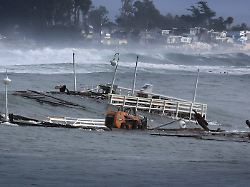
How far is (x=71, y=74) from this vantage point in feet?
312

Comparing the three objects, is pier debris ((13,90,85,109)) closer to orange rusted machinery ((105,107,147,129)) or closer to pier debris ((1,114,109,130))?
pier debris ((1,114,109,130))

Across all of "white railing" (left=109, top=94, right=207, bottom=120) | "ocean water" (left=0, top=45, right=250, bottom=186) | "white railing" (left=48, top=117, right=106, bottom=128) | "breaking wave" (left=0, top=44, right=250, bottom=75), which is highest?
"ocean water" (left=0, top=45, right=250, bottom=186)

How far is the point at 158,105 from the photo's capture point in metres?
52.7

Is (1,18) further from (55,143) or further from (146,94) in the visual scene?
(55,143)

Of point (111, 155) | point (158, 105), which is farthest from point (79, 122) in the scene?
point (158, 105)

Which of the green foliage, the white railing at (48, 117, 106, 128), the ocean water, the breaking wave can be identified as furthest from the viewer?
the green foliage

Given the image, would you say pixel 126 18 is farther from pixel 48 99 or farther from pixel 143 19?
pixel 48 99

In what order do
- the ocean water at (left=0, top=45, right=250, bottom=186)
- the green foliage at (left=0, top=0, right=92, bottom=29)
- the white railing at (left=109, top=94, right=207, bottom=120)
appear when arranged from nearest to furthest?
the ocean water at (left=0, top=45, right=250, bottom=186) → the white railing at (left=109, top=94, right=207, bottom=120) → the green foliage at (left=0, top=0, right=92, bottom=29)

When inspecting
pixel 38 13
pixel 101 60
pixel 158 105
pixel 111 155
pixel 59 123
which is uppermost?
pixel 38 13

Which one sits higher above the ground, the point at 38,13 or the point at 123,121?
the point at 38,13

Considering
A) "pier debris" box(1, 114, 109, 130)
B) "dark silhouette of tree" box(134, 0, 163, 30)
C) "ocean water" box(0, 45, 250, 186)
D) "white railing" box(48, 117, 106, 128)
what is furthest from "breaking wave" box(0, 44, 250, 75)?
"pier debris" box(1, 114, 109, 130)

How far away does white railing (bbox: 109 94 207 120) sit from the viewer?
171 ft

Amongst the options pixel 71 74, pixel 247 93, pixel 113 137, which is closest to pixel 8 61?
pixel 71 74

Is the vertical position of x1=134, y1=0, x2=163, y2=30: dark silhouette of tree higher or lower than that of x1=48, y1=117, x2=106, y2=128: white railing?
higher
